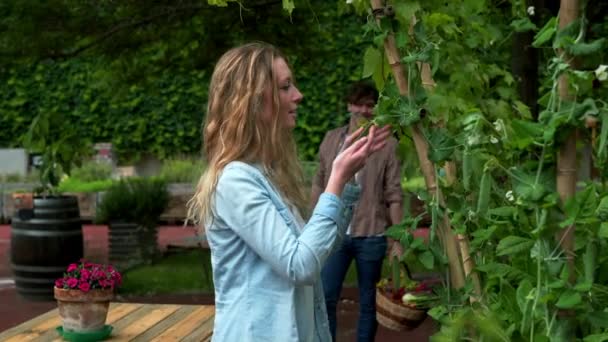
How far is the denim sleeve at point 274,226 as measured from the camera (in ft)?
6.84

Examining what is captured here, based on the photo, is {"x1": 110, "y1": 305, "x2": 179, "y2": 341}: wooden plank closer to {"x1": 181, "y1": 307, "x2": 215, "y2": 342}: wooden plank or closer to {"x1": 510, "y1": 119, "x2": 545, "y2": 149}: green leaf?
{"x1": 181, "y1": 307, "x2": 215, "y2": 342}: wooden plank

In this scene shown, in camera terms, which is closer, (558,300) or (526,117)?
(558,300)

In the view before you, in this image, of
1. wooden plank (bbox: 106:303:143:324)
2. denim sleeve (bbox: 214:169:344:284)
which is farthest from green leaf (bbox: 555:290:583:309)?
wooden plank (bbox: 106:303:143:324)

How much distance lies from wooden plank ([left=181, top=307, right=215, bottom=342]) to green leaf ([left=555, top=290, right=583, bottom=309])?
2.76 meters

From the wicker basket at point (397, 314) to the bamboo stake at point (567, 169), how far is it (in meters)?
3.83

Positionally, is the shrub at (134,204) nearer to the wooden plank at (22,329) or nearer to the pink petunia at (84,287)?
the wooden plank at (22,329)

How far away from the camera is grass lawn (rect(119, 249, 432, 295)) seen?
8.95 metres

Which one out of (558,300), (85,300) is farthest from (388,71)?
(85,300)

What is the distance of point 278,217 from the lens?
2.13 m

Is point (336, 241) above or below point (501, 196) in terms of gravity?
below

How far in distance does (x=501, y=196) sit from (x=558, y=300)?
46 cm

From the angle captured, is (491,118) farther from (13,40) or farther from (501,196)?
(13,40)

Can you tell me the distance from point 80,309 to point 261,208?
2206mm

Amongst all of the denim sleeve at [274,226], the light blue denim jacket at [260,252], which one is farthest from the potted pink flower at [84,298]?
the denim sleeve at [274,226]
